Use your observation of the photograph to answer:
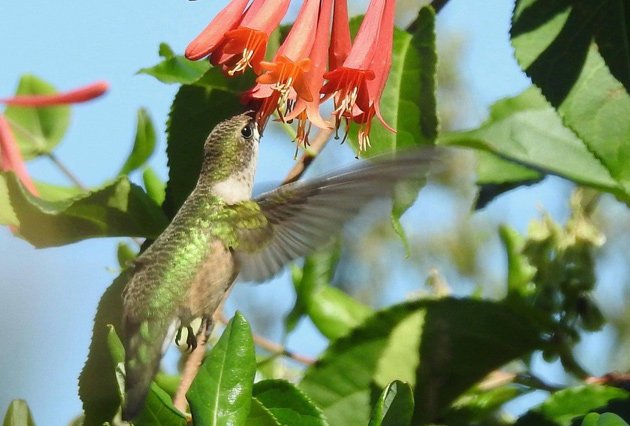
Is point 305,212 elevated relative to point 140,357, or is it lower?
elevated

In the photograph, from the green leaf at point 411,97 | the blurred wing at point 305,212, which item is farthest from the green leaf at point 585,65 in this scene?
the blurred wing at point 305,212

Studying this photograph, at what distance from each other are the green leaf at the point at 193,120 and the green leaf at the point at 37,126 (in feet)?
1.84

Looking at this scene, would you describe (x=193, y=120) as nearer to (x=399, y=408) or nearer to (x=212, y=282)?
(x=212, y=282)

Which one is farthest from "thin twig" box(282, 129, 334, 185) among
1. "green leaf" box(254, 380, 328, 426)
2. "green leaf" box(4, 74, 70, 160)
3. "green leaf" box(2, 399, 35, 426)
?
"green leaf" box(4, 74, 70, 160)

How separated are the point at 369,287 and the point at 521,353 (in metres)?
4.97

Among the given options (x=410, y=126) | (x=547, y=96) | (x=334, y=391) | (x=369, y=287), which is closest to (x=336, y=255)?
(x=334, y=391)

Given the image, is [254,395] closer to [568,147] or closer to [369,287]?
[568,147]

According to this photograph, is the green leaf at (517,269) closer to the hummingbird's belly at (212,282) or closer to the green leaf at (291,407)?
the hummingbird's belly at (212,282)

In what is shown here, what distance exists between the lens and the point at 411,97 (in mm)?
1432

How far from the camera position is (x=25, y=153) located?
2.00 meters

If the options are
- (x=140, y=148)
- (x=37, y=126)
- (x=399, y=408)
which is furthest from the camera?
(x=37, y=126)

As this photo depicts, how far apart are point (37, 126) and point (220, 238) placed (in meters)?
0.66

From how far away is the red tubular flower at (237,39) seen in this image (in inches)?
49.4

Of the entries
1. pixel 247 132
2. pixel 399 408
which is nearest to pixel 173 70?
pixel 247 132
